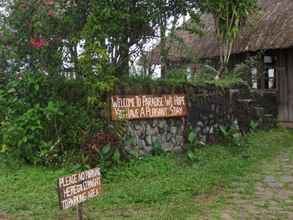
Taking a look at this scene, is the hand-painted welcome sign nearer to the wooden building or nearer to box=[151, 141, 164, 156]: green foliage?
box=[151, 141, 164, 156]: green foliage

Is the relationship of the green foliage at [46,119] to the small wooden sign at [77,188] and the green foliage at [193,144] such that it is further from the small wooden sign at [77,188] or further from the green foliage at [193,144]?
the small wooden sign at [77,188]

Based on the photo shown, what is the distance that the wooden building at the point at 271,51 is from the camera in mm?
13383

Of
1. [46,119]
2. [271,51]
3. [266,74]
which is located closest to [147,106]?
[46,119]

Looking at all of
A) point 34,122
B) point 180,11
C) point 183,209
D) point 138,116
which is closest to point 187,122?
point 138,116

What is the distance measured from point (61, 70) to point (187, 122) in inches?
106

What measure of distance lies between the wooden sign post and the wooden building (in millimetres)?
8570

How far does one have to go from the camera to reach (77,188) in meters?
4.50

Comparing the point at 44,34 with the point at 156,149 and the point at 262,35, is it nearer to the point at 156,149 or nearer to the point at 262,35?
the point at 156,149

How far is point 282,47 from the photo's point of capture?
1291 centimetres

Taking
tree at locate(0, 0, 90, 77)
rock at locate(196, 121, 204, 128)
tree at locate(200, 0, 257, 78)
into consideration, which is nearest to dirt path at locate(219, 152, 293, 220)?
rock at locate(196, 121, 204, 128)

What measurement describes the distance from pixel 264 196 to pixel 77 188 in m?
3.13

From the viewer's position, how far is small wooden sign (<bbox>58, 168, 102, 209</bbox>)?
429 centimetres

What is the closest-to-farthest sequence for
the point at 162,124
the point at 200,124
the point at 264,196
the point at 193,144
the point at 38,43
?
the point at 264,196, the point at 38,43, the point at 162,124, the point at 193,144, the point at 200,124

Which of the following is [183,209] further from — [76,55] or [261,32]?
[261,32]
